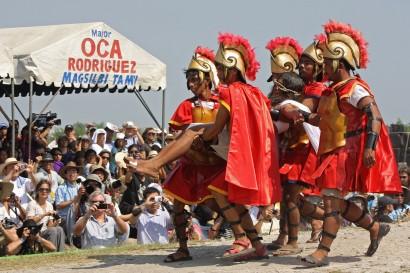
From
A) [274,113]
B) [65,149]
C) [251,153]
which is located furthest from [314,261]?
[65,149]

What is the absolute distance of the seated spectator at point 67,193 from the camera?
13.5m

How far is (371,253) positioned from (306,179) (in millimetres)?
933

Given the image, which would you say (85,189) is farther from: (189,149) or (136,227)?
(189,149)

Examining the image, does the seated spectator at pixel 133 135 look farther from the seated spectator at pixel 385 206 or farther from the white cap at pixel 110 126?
the seated spectator at pixel 385 206

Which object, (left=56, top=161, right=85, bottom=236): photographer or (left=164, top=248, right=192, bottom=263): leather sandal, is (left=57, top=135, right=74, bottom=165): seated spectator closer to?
(left=56, top=161, right=85, bottom=236): photographer

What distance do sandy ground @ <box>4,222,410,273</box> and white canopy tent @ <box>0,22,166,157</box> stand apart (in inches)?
234

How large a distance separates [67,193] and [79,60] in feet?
11.5

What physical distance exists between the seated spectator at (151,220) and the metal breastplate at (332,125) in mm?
4577

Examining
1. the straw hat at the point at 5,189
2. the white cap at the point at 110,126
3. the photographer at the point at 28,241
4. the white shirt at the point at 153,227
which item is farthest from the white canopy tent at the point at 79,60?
the photographer at the point at 28,241

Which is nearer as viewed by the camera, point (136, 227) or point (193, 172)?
point (193, 172)

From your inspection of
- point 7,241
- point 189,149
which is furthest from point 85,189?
point 189,149

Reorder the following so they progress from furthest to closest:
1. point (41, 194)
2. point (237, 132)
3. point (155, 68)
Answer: point (155, 68) → point (41, 194) → point (237, 132)

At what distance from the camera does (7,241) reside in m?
12.2

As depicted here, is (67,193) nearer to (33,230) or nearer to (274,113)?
(33,230)
